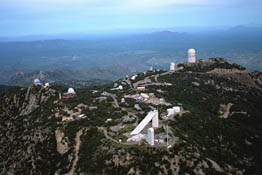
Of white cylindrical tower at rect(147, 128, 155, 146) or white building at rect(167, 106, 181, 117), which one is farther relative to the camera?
white building at rect(167, 106, 181, 117)

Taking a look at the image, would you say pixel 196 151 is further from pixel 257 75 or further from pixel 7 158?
pixel 257 75

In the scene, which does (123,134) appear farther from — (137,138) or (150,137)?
(150,137)

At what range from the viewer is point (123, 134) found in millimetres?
38625

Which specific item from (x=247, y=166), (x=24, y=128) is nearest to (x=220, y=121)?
(x=247, y=166)

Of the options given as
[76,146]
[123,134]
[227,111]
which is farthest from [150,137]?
[227,111]

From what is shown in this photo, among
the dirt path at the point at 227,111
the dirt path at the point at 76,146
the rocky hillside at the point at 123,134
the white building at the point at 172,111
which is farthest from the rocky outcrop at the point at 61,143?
the dirt path at the point at 227,111

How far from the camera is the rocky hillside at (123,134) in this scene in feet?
109

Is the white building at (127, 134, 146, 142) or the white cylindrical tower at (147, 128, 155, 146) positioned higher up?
the white cylindrical tower at (147, 128, 155, 146)

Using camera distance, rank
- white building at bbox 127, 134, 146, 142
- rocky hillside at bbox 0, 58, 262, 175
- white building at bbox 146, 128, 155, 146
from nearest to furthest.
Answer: rocky hillside at bbox 0, 58, 262, 175
white building at bbox 146, 128, 155, 146
white building at bbox 127, 134, 146, 142

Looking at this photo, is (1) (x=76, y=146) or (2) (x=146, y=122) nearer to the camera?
(1) (x=76, y=146)

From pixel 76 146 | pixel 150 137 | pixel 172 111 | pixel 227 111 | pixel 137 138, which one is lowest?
pixel 227 111

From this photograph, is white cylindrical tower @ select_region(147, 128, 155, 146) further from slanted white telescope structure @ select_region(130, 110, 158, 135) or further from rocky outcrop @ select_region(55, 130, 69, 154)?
rocky outcrop @ select_region(55, 130, 69, 154)

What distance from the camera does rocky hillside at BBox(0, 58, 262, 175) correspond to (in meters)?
33.2

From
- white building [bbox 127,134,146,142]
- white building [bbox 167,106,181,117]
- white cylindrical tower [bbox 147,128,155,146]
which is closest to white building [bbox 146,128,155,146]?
white cylindrical tower [bbox 147,128,155,146]
